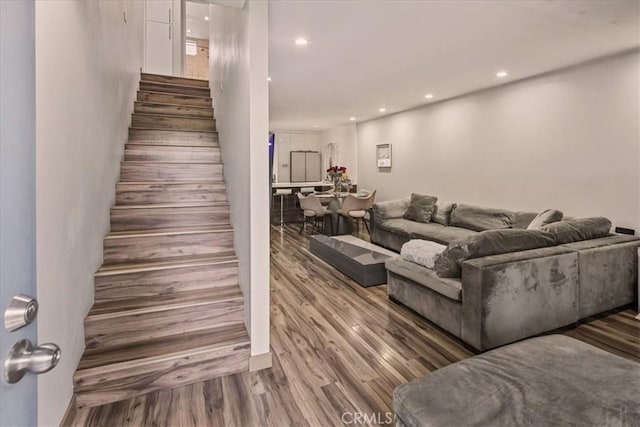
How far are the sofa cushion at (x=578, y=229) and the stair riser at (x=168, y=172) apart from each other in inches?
124

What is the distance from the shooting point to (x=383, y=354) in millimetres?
2309

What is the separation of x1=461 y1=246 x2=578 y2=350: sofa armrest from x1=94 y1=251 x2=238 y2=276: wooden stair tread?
1730 millimetres

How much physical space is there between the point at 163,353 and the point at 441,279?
1965mm

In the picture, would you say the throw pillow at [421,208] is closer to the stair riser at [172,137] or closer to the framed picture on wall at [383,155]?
the framed picture on wall at [383,155]

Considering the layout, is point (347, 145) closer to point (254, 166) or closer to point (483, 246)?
point (483, 246)

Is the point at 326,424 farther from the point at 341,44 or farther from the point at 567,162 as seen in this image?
the point at 567,162

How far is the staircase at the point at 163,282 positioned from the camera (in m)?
1.93

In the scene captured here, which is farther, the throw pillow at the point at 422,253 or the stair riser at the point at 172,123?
the stair riser at the point at 172,123

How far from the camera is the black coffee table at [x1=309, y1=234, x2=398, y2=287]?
369 cm

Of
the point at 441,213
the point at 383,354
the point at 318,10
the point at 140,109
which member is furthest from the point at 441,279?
the point at 140,109

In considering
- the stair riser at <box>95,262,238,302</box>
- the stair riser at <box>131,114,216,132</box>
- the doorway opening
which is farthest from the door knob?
the doorway opening

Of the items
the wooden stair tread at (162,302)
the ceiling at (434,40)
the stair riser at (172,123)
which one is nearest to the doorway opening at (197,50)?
the ceiling at (434,40)

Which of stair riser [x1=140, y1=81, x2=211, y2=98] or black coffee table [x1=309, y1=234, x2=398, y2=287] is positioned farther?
stair riser [x1=140, y1=81, x2=211, y2=98]

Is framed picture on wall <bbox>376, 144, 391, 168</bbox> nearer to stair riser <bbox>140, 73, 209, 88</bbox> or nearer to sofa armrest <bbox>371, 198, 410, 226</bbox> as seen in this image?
sofa armrest <bbox>371, 198, 410, 226</bbox>
